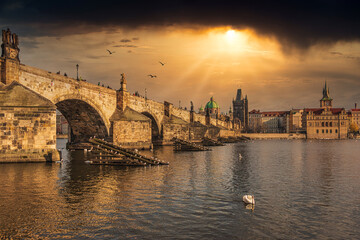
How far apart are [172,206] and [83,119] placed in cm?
3527

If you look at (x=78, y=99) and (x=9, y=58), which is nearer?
(x=9, y=58)

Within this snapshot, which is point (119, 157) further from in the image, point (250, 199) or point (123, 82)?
point (123, 82)

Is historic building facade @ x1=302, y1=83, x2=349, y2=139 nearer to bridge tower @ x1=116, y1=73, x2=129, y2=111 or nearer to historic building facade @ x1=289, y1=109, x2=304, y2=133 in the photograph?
historic building facade @ x1=289, y1=109, x2=304, y2=133

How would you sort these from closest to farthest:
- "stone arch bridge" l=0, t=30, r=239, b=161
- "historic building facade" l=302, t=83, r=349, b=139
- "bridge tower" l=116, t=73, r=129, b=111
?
"stone arch bridge" l=0, t=30, r=239, b=161, "bridge tower" l=116, t=73, r=129, b=111, "historic building facade" l=302, t=83, r=349, b=139

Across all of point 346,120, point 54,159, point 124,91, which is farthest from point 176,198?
point 346,120

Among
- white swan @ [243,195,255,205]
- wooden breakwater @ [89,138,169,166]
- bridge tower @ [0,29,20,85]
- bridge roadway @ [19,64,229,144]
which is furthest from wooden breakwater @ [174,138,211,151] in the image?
white swan @ [243,195,255,205]

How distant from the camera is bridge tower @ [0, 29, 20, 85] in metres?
26.9

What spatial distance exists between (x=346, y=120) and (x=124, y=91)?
140852mm

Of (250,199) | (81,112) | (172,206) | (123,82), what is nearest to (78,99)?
(81,112)

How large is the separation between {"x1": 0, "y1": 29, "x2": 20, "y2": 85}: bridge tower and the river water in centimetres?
1053

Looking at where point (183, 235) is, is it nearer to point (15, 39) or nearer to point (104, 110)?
point (15, 39)

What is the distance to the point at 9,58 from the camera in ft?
89.2

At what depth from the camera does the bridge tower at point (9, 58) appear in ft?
88.2

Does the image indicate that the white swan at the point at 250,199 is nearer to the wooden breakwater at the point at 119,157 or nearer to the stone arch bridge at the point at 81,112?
the wooden breakwater at the point at 119,157
